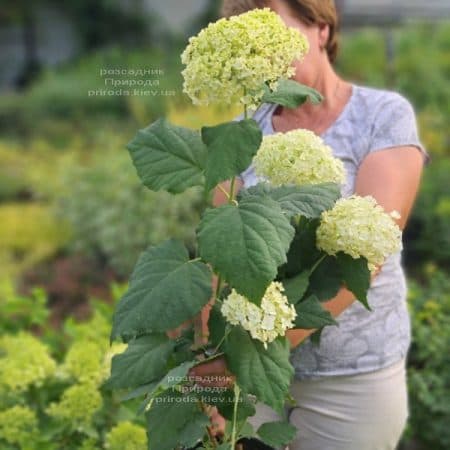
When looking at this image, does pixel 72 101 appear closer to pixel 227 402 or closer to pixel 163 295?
pixel 227 402

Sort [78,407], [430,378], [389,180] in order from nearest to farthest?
[389,180] < [78,407] < [430,378]

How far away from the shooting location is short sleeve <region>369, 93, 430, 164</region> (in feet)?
6.17

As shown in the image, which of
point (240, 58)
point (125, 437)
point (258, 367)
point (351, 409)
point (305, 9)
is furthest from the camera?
point (125, 437)

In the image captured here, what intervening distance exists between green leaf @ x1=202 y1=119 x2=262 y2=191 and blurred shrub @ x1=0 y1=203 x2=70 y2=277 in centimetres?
504

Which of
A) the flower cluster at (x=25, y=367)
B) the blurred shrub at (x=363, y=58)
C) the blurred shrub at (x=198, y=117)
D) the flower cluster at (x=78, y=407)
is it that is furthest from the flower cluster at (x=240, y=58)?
the blurred shrub at (x=363, y=58)

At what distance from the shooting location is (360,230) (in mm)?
1389

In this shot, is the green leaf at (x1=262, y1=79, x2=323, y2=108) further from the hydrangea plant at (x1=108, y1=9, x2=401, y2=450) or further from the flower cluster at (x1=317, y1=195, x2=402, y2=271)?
the flower cluster at (x1=317, y1=195, x2=402, y2=271)

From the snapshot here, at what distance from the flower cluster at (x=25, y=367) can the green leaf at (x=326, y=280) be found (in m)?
1.21

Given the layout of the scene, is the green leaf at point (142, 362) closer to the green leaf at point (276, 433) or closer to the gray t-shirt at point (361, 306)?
the green leaf at point (276, 433)

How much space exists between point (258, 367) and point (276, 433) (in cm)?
26

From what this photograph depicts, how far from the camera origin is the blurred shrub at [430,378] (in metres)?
3.09

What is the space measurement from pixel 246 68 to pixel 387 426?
1119mm

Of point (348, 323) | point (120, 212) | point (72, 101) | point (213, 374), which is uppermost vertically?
point (213, 374)

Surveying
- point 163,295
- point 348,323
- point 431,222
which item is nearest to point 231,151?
point 163,295
